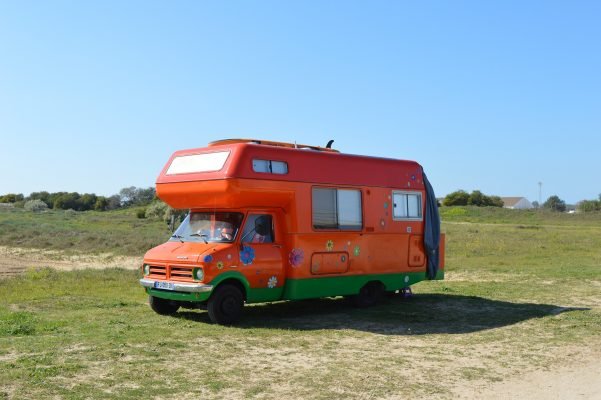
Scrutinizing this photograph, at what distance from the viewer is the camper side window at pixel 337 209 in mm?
13188

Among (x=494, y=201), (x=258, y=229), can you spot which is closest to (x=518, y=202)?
(x=494, y=201)

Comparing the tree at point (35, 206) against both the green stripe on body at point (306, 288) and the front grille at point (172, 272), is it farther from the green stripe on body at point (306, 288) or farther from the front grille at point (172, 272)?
the front grille at point (172, 272)

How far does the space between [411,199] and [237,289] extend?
5.15 meters

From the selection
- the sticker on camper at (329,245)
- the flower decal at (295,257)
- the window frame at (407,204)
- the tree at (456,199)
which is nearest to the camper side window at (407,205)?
the window frame at (407,204)

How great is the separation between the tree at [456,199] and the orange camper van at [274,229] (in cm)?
7081

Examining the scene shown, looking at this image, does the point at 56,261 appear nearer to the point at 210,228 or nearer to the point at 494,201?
the point at 210,228

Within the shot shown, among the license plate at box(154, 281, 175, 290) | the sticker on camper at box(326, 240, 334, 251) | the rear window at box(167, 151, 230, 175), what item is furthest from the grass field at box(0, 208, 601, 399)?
the rear window at box(167, 151, 230, 175)

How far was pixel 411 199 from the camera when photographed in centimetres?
1527

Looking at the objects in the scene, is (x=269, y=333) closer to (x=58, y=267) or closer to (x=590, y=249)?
(x=58, y=267)

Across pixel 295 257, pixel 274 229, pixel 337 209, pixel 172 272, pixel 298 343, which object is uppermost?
pixel 337 209

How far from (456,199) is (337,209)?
240ft

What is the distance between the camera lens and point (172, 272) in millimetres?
11930

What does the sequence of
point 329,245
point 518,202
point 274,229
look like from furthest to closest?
1. point 518,202
2. point 329,245
3. point 274,229

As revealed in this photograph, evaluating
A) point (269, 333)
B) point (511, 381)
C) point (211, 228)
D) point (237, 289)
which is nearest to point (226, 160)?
point (211, 228)
